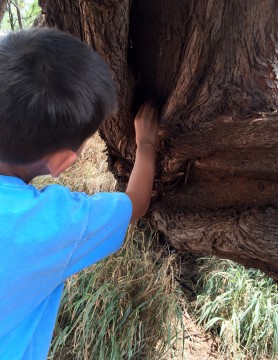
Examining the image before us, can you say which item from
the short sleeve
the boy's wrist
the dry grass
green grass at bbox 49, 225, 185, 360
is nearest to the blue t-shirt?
the short sleeve

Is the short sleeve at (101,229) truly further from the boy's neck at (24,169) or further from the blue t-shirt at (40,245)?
the boy's neck at (24,169)

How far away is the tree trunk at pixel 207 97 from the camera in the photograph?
5.41 ft

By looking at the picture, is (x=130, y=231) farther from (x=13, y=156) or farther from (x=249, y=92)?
(x=13, y=156)

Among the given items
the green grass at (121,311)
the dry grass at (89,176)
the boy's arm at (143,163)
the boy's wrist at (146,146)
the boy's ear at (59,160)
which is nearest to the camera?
the boy's ear at (59,160)

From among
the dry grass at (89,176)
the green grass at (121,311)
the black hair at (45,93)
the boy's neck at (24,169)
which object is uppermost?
the black hair at (45,93)

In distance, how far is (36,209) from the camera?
3.63 feet

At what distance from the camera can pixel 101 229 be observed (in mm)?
1301

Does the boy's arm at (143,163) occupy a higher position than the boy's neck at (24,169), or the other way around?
the boy's neck at (24,169)

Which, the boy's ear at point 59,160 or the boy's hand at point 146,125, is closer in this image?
the boy's ear at point 59,160

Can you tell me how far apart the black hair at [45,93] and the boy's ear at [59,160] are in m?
0.02

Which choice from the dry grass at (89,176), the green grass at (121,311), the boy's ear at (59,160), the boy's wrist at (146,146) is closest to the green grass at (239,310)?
the green grass at (121,311)

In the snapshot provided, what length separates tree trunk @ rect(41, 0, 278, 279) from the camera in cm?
165

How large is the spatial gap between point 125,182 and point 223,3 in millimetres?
1176

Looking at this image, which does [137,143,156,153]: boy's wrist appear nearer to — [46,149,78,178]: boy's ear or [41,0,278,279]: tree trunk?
[41,0,278,279]: tree trunk
